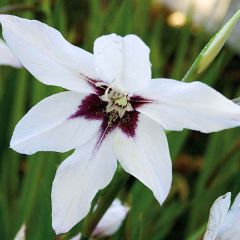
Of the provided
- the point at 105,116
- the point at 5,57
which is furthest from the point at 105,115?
the point at 5,57

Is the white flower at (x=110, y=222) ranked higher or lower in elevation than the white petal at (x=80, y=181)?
lower

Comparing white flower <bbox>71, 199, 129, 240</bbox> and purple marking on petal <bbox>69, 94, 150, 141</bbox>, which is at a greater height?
purple marking on petal <bbox>69, 94, 150, 141</bbox>

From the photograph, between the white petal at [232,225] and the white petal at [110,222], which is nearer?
the white petal at [232,225]

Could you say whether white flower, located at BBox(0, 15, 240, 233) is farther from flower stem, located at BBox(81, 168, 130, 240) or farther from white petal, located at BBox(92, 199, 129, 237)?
white petal, located at BBox(92, 199, 129, 237)

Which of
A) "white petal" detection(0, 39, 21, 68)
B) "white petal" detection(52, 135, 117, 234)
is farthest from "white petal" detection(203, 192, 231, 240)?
"white petal" detection(0, 39, 21, 68)

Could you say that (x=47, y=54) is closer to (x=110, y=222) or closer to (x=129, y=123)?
(x=129, y=123)

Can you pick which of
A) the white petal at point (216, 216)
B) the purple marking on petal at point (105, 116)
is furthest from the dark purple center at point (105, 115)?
the white petal at point (216, 216)

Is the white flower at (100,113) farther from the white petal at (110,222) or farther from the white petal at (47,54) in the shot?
the white petal at (110,222)
